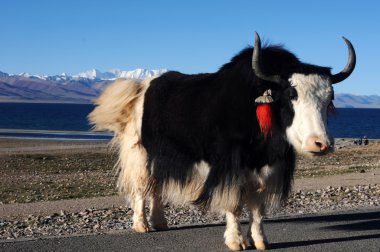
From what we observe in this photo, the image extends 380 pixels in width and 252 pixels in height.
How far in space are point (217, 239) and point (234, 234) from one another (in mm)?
615

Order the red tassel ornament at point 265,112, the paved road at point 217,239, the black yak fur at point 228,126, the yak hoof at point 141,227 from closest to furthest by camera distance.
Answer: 1. the red tassel ornament at point 265,112
2. the black yak fur at point 228,126
3. the paved road at point 217,239
4. the yak hoof at point 141,227

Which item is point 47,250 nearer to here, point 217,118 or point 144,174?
point 144,174

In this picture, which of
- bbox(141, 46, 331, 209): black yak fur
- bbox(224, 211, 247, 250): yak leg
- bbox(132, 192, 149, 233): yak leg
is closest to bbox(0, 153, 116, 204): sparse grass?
bbox(132, 192, 149, 233): yak leg

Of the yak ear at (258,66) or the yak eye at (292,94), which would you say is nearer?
the yak eye at (292,94)

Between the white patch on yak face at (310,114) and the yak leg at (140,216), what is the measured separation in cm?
219

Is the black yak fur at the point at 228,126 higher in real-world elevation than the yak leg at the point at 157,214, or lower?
higher

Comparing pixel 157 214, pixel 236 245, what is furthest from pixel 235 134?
pixel 157 214

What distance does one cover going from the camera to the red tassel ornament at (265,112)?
617 centimetres

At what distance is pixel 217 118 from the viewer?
655 centimetres

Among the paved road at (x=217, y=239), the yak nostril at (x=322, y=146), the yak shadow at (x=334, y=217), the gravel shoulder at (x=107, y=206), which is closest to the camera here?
the yak nostril at (x=322, y=146)

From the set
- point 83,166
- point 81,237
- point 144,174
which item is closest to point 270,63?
point 144,174

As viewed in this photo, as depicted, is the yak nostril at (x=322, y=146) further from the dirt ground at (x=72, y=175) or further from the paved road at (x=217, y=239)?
the dirt ground at (x=72, y=175)

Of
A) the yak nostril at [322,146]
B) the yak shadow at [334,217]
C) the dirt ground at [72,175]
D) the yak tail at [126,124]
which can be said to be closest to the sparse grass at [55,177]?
the dirt ground at [72,175]

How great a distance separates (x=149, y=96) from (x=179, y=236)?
154 cm
